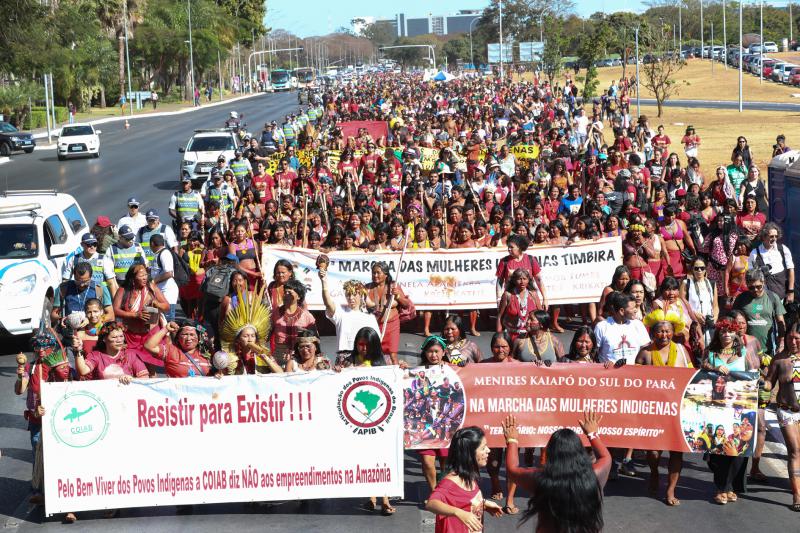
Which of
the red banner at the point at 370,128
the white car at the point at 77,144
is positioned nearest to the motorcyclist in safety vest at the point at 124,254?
the red banner at the point at 370,128

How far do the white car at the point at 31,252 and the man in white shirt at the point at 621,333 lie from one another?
25.2 feet

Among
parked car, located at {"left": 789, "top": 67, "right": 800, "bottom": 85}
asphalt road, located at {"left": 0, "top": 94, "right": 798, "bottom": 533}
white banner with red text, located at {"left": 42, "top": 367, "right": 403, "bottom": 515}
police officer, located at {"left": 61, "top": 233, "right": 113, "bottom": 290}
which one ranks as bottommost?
asphalt road, located at {"left": 0, "top": 94, "right": 798, "bottom": 533}

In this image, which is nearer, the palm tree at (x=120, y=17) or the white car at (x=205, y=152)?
the white car at (x=205, y=152)

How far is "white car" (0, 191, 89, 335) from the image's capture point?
572 inches

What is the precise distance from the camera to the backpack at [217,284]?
1339 centimetres

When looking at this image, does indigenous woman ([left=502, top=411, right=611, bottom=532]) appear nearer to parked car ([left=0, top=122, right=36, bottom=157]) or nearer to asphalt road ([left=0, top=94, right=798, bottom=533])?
asphalt road ([left=0, top=94, right=798, bottom=533])

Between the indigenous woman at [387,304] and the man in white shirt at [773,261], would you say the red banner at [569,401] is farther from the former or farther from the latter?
the man in white shirt at [773,261]

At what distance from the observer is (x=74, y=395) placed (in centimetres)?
896

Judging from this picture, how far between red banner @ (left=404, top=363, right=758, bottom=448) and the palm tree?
79.2 m

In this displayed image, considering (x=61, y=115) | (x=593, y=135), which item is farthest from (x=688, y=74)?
(x=593, y=135)

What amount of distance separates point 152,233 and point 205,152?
18.1 metres

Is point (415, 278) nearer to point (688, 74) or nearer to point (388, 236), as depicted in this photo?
point (388, 236)

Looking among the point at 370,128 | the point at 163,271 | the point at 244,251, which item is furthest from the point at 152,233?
the point at 370,128

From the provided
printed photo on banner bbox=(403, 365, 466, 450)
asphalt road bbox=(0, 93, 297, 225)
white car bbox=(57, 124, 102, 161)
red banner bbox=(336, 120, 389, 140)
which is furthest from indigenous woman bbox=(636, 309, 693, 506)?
white car bbox=(57, 124, 102, 161)
